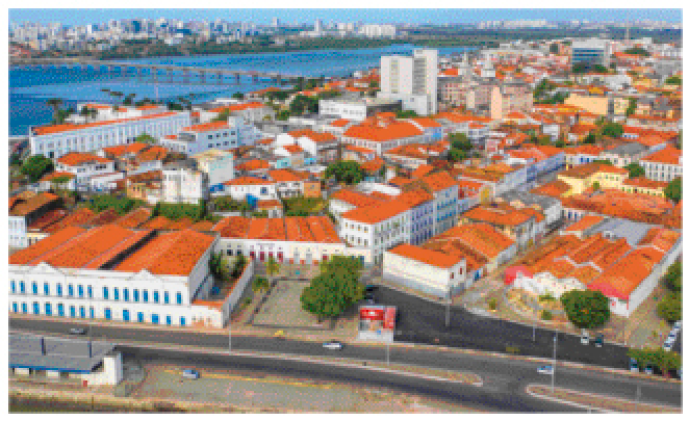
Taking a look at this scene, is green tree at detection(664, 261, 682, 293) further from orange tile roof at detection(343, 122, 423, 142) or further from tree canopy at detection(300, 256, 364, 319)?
orange tile roof at detection(343, 122, 423, 142)

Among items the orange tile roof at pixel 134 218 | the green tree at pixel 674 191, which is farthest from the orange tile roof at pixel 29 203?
the green tree at pixel 674 191

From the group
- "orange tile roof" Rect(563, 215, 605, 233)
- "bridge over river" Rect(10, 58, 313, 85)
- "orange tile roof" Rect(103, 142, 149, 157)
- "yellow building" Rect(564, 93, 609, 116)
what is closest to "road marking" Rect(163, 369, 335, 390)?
"orange tile roof" Rect(563, 215, 605, 233)

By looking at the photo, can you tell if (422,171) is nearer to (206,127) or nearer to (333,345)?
(206,127)

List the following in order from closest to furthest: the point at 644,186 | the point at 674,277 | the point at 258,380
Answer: the point at 258,380 → the point at 674,277 → the point at 644,186

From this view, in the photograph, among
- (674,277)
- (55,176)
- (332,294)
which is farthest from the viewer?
(55,176)

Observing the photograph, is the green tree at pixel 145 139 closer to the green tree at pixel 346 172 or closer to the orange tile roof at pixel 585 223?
the green tree at pixel 346 172

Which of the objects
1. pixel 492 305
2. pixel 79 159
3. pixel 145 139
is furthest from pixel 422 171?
pixel 145 139
